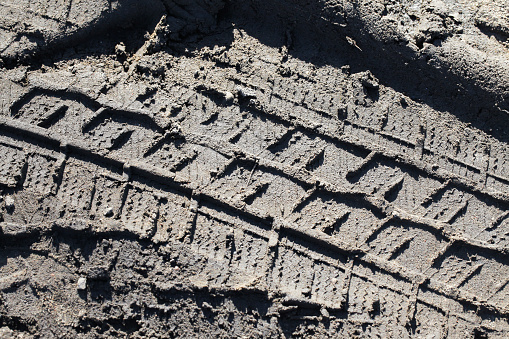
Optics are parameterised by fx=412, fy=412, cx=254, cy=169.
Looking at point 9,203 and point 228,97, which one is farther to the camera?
point 228,97

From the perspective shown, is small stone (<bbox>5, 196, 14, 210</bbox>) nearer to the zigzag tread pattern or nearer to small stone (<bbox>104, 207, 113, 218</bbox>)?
the zigzag tread pattern

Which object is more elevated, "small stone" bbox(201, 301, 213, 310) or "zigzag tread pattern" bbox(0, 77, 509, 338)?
"zigzag tread pattern" bbox(0, 77, 509, 338)

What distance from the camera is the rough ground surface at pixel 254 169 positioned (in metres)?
2.88

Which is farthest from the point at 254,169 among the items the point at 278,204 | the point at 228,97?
the point at 228,97

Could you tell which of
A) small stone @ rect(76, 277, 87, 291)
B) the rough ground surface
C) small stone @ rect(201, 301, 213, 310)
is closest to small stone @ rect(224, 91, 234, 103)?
the rough ground surface

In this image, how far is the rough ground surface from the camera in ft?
9.45

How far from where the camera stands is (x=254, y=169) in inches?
121

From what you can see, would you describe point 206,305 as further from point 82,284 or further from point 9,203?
point 9,203

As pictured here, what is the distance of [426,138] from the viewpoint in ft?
10.5

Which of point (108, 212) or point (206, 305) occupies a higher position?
point (108, 212)

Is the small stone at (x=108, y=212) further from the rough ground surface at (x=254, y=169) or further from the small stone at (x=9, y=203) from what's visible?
the small stone at (x=9, y=203)

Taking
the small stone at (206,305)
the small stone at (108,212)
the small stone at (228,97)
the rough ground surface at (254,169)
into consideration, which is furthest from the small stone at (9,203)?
the small stone at (228,97)

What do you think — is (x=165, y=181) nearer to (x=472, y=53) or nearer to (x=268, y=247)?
(x=268, y=247)

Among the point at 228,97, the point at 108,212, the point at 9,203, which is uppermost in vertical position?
the point at 228,97
